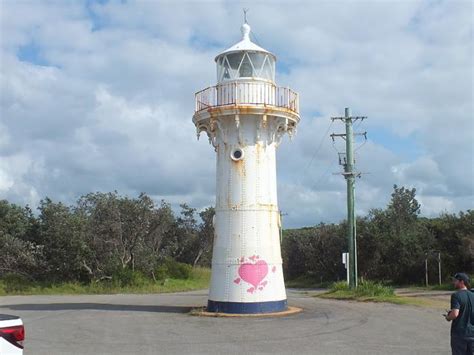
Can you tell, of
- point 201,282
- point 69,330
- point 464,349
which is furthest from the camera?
point 201,282

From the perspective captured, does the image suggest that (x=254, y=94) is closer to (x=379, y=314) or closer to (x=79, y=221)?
(x=379, y=314)

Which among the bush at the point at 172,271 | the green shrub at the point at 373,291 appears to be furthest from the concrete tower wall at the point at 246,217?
the bush at the point at 172,271

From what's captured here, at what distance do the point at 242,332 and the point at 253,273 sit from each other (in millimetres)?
4184

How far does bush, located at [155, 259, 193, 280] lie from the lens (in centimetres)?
4247

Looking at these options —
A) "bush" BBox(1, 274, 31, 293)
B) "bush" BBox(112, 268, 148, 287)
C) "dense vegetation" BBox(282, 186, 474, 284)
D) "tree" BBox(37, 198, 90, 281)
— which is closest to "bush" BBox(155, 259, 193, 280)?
"bush" BBox(112, 268, 148, 287)

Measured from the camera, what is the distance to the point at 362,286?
2659cm

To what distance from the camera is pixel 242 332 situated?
14562mm

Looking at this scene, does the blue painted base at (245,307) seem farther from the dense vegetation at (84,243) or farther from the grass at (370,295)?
the dense vegetation at (84,243)

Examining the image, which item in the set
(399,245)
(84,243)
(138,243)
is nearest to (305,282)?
(399,245)

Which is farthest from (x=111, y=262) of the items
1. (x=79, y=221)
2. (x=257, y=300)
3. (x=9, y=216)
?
(x=257, y=300)

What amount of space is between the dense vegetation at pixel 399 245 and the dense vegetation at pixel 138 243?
0.07m

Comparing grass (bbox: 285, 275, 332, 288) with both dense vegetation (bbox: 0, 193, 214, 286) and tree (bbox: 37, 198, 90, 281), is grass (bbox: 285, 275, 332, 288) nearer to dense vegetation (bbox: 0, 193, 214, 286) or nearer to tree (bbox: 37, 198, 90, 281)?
dense vegetation (bbox: 0, 193, 214, 286)

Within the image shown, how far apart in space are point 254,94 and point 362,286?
38.1ft

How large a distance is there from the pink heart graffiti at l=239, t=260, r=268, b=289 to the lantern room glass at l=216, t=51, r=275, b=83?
6.03 meters
